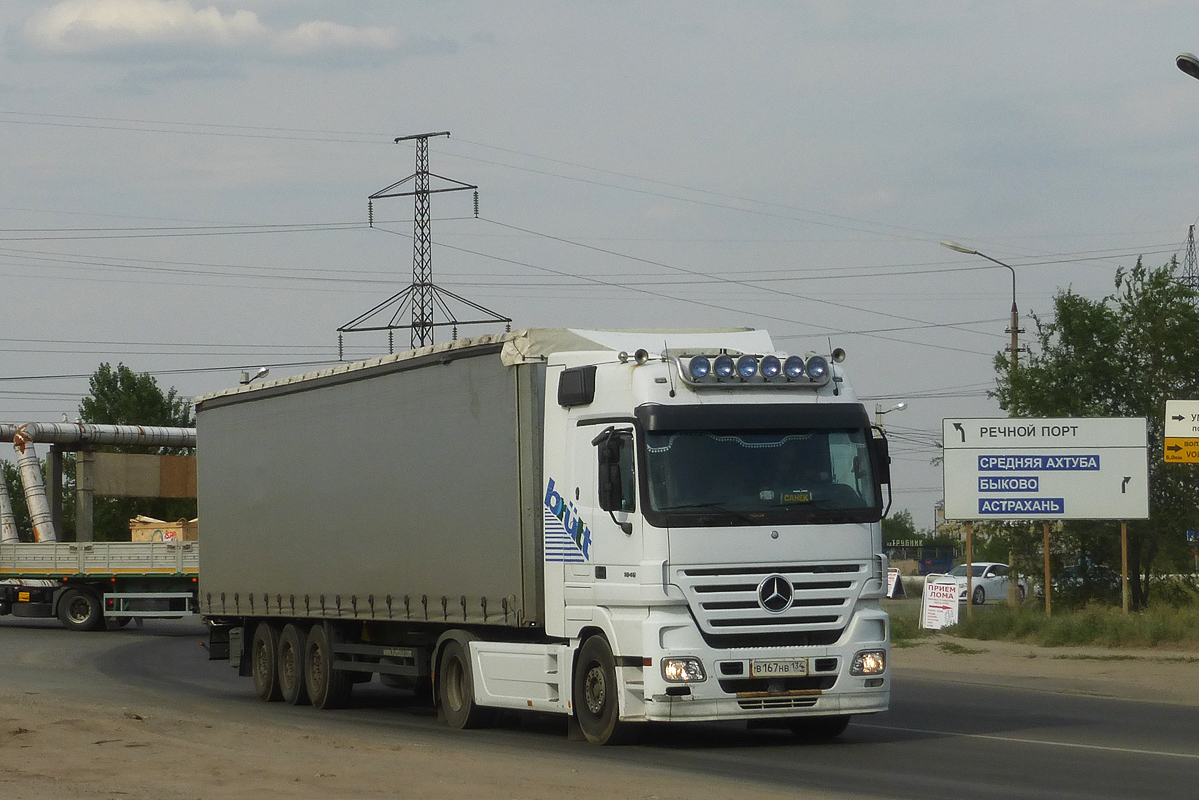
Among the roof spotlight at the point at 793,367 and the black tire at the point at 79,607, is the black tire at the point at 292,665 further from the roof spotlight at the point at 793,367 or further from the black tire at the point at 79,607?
the black tire at the point at 79,607

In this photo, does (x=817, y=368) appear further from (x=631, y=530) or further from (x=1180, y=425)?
(x=1180, y=425)

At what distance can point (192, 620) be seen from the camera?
48.2 m

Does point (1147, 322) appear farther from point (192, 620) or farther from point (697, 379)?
point (192, 620)

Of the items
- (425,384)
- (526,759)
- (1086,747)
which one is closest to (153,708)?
(425,384)

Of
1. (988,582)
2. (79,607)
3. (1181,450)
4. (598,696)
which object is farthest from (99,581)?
(988,582)

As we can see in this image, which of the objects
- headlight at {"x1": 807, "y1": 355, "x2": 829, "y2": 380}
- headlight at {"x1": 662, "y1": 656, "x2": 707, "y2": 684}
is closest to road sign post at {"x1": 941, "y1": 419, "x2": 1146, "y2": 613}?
headlight at {"x1": 807, "y1": 355, "x2": 829, "y2": 380}

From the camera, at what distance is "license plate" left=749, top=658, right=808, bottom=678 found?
42.9 feet

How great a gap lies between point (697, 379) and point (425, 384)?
356 centimetres

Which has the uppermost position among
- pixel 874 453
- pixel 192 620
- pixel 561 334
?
pixel 561 334

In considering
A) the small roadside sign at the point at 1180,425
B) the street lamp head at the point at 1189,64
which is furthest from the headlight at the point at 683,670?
the small roadside sign at the point at 1180,425

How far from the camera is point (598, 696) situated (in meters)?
13.6

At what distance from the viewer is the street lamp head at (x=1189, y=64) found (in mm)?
20062

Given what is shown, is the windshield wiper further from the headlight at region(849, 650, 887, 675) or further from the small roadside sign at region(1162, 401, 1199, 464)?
the small roadside sign at region(1162, 401, 1199, 464)

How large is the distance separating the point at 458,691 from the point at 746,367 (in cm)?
448
